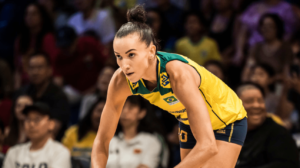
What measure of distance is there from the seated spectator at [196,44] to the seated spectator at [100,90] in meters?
1.04

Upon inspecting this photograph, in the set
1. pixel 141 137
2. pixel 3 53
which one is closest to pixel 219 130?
pixel 141 137

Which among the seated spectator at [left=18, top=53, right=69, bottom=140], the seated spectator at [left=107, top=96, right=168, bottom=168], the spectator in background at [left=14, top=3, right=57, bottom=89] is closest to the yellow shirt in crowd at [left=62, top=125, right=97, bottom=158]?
the seated spectator at [left=18, top=53, right=69, bottom=140]

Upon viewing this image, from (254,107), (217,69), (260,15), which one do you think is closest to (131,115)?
(254,107)

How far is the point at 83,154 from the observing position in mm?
4285

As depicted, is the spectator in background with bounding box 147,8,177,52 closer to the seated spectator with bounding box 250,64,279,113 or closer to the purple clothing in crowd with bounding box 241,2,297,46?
the purple clothing in crowd with bounding box 241,2,297,46

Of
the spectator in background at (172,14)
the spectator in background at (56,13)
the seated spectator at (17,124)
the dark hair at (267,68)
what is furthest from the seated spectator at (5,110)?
the dark hair at (267,68)

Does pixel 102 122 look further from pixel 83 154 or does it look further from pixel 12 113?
pixel 12 113

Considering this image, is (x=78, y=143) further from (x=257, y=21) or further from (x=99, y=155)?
(x=257, y=21)

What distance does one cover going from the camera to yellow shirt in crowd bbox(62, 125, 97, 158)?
4305 millimetres

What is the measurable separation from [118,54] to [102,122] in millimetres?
511

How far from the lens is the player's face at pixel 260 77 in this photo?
4773 mm

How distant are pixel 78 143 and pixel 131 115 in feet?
2.44

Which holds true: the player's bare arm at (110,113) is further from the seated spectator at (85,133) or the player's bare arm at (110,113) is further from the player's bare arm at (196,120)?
the seated spectator at (85,133)

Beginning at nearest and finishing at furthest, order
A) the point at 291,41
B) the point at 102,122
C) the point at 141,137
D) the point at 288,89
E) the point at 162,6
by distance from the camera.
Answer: the point at 102,122 < the point at 141,137 < the point at 288,89 < the point at 291,41 < the point at 162,6
